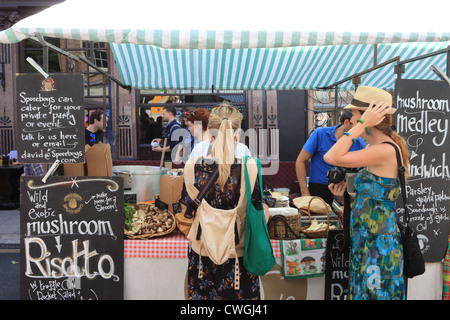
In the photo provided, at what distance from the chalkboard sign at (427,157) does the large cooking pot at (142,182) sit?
2.64m

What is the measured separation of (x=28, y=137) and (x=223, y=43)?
1978 millimetres

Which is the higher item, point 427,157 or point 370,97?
point 370,97

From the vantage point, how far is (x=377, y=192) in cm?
276

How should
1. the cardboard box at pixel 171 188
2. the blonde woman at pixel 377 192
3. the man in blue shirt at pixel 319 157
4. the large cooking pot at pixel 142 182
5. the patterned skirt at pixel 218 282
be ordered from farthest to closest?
the man in blue shirt at pixel 319 157 → the large cooking pot at pixel 142 182 → the cardboard box at pixel 171 188 → the patterned skirt at pixel 218 282 → the blonde woman at pixel 377 192

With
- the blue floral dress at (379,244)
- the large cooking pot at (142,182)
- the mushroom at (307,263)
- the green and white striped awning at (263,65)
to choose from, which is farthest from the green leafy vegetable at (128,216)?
the green and white striped awning at (263,65)

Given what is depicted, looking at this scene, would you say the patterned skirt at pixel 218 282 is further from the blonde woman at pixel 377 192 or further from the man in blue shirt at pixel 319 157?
the man in blue shirt at pixel 319 157

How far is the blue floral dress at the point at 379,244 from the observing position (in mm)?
2762

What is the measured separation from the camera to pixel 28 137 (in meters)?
3.53

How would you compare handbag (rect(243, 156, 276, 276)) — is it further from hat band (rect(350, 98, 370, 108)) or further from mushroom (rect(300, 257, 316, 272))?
hat band (rect(350, 98, 370, 108))

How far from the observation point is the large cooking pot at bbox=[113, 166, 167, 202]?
4355 millimetres

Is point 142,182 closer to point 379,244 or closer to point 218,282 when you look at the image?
point 218,282

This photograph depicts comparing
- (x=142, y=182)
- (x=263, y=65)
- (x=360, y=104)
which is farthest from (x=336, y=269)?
(x=263, y=65)

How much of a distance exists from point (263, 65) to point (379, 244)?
4146mm

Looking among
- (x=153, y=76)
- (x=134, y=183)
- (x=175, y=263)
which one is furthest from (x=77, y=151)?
(x=153, y=76)
